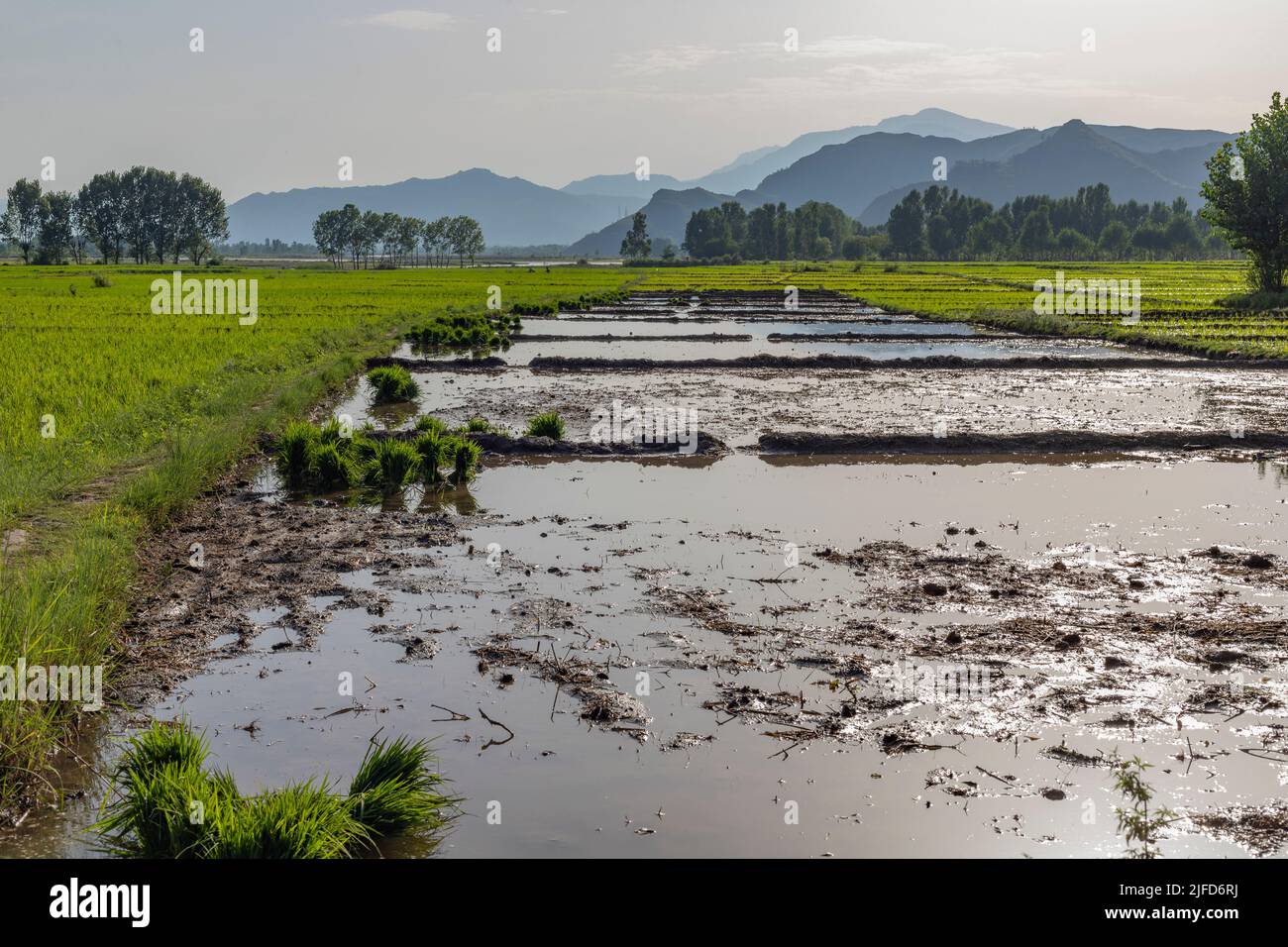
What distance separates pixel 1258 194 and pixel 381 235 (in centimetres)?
11315

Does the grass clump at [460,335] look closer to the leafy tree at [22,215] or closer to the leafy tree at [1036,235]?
the leafy tree at [22,215]

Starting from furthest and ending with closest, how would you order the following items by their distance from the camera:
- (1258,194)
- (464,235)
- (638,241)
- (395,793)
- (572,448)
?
(464,235) < (638,241) < (1258,194) < (572,448) < (395,793)

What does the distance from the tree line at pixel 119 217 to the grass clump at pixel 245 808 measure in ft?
367

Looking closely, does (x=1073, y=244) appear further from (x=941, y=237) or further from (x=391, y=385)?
(x=391, y=385)

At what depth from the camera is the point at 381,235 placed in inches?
5325

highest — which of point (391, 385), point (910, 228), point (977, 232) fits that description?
point (910, 228)

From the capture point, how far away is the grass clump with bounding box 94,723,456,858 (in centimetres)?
399

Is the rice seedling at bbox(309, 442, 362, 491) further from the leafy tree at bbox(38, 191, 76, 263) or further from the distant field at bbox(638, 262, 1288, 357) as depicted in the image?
the leafy tree at bbox(38, 191, 76, 263)

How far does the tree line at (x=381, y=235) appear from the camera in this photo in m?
130

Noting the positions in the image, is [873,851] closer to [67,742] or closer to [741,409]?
[67,742]

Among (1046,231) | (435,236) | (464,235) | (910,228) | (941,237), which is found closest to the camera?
(1046,231)

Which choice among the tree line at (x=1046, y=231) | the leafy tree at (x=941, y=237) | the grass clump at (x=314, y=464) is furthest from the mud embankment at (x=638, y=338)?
the leafy tree at (x=941, y=237)

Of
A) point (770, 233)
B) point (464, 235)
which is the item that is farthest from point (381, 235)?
point (770, 233)

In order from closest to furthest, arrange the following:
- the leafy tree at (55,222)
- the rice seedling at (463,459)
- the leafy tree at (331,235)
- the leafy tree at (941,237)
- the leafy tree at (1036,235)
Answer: the rice seedling at (463,459), the leafy tree at (55,222), the leafy tree at (1036,235), the leafy tree at (331,235), the leafy tree at (941,237)
